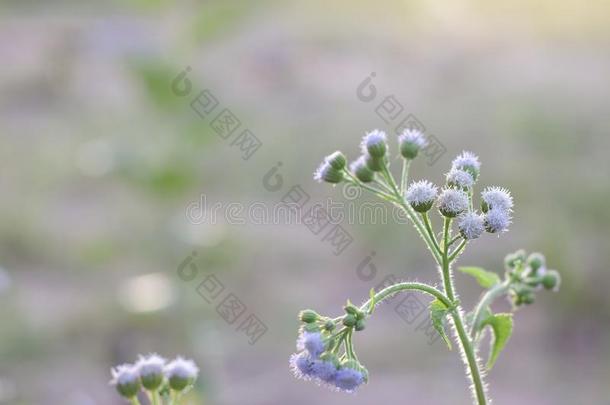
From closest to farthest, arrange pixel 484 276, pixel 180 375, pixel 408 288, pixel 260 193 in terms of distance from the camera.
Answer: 1. pixel 408 288
2. pixel 180 375
3. pixel 484 276
4. pixel 260 193

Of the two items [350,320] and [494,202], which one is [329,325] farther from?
[494,202]

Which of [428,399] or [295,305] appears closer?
[428,399]

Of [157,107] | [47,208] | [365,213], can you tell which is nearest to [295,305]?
[365,213]

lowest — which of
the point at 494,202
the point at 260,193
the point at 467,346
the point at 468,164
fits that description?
the point at 467,346

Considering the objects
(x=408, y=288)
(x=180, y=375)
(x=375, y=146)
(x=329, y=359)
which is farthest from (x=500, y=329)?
(x=180, y=375)

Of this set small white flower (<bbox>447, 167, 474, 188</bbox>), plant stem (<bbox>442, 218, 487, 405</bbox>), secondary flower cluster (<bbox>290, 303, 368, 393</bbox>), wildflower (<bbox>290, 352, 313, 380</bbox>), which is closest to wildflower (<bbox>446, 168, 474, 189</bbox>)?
small white flower (<bbox>447, 167, 474, 188</bbox>)

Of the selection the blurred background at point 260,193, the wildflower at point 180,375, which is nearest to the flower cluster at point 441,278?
the wildflower at point 180,375

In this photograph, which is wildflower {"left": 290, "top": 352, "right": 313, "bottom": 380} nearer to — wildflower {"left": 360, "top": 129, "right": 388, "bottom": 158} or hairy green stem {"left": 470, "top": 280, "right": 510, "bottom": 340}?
hairy green stem {"left": 470, "top": 280, "right": 510, "bottom": 340}

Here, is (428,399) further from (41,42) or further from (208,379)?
(41,42)
